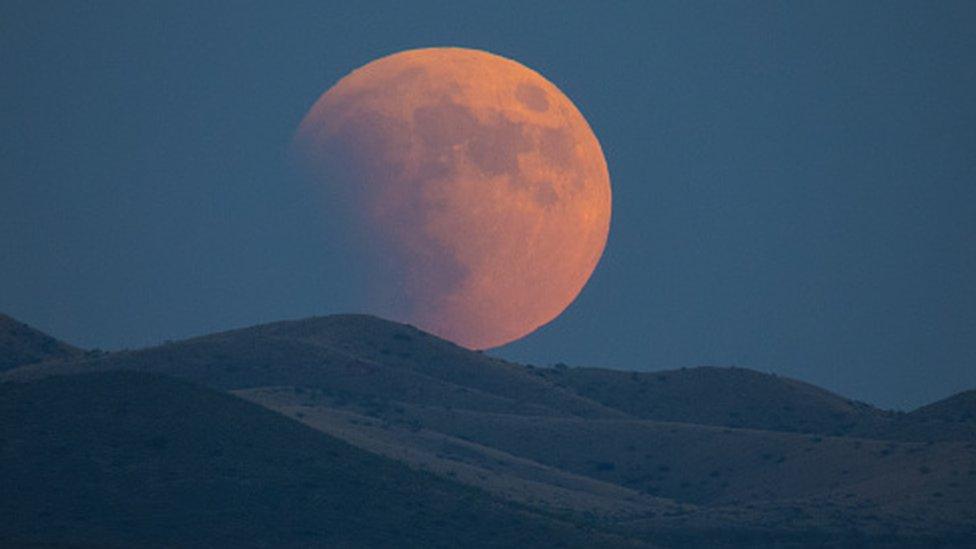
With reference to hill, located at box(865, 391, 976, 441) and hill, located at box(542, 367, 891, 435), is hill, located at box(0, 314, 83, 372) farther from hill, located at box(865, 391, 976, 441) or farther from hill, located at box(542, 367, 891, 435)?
hill, located at box(865, 391, 976, 441)

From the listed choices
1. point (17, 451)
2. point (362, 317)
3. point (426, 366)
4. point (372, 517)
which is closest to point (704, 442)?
point (426, 366)

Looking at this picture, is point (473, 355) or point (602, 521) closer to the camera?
point (602, 521)

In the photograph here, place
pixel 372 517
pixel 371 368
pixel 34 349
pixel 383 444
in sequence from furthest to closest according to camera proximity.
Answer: pixel 34 349 → pixel 371 368 → pixel 383 444 → pixel 372 517

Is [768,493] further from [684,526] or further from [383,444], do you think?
[383,444]

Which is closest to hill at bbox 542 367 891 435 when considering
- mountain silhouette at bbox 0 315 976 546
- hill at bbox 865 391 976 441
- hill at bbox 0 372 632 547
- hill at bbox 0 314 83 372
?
mountain silhouette at bbox 0 315 976 546

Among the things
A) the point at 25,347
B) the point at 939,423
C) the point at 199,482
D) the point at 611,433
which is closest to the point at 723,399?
the point at 939,423

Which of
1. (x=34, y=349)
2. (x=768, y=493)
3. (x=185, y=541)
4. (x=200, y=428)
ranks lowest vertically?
(x=185, y=541)

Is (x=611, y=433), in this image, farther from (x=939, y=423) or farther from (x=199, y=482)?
(x=199, y=482)
